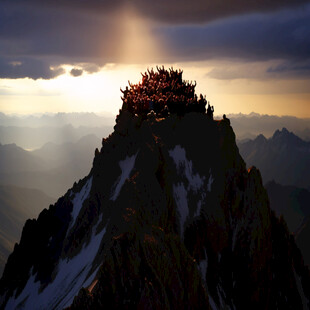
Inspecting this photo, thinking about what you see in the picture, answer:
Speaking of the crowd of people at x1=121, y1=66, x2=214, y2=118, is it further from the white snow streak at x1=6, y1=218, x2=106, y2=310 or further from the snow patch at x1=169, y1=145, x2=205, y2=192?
the white snow streak at x1=6, y1=218, x2=106, y2=310

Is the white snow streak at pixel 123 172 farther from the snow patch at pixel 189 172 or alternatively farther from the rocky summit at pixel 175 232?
the snow patch at pixel 189 172

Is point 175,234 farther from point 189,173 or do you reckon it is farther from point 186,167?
point 186,167

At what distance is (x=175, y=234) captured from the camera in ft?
88.0

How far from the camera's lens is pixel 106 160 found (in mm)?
40938

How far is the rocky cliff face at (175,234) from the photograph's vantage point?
21203 mm

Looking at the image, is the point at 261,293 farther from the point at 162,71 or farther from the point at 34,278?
the point at 162,71

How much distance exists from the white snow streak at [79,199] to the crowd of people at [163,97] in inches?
500

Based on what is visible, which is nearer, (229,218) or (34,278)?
(229,218)

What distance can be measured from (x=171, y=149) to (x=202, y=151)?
140 inches

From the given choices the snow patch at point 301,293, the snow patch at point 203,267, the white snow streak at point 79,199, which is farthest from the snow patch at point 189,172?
the white snow streak at point 79,199

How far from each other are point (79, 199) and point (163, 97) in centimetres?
1890

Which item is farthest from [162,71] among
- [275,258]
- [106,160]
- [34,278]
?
[34,278]

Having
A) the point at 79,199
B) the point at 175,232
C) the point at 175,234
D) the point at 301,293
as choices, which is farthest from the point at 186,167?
the point at 79,199

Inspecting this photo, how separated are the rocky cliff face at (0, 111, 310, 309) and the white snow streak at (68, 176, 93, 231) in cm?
63
